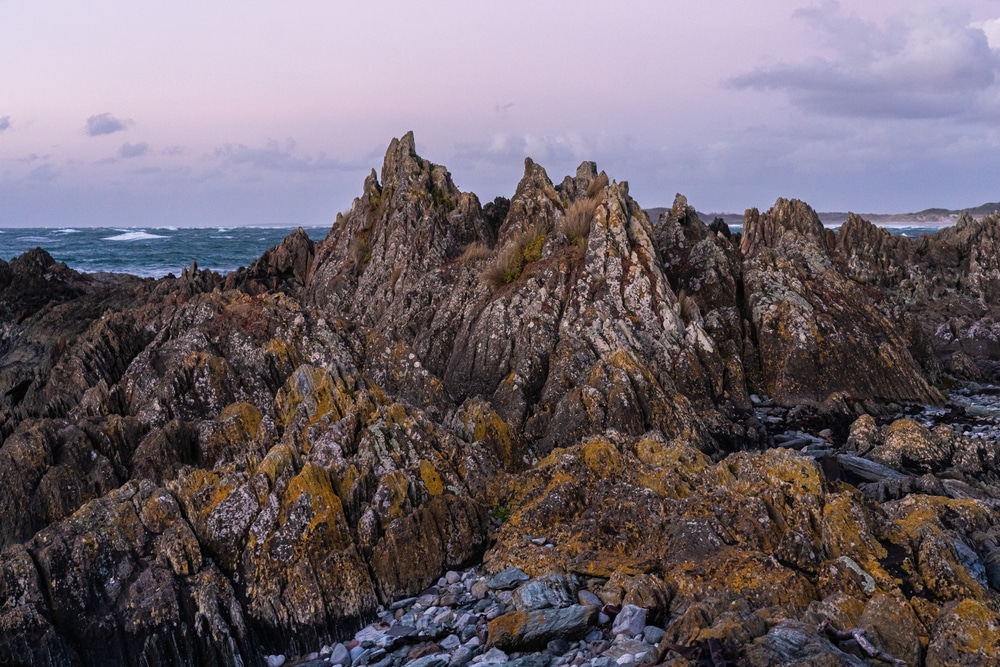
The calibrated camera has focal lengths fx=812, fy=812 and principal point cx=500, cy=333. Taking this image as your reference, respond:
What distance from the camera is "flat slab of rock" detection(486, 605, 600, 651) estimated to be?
830 centimetres

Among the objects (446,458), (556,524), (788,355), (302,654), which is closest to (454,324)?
(788,355)

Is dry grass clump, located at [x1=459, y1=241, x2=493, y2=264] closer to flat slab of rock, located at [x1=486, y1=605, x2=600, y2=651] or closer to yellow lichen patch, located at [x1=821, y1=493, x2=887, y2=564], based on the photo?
yellow lichen patch, located at [x1=821, y1=493, x2=887, y2=564]

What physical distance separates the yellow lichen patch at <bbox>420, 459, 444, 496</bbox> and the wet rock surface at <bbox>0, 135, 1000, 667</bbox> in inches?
6.7

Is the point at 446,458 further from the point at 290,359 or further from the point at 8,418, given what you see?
the point at 8,418

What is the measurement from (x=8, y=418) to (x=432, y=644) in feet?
33.7

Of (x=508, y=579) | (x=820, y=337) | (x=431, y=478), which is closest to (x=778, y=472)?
(x=508, y=579)

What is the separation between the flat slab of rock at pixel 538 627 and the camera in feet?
27.2

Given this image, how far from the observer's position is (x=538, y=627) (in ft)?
27.5

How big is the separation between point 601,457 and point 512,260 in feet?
36.3

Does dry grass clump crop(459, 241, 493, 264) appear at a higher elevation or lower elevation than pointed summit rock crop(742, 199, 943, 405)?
higher

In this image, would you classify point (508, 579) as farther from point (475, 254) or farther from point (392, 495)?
point (475, 254)

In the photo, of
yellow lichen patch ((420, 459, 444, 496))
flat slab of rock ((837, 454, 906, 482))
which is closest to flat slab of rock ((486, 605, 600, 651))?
yellow lichen patch ((420, 459, 444, 496))

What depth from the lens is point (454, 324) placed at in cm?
2186

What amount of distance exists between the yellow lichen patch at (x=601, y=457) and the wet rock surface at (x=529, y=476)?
0.15 ft
